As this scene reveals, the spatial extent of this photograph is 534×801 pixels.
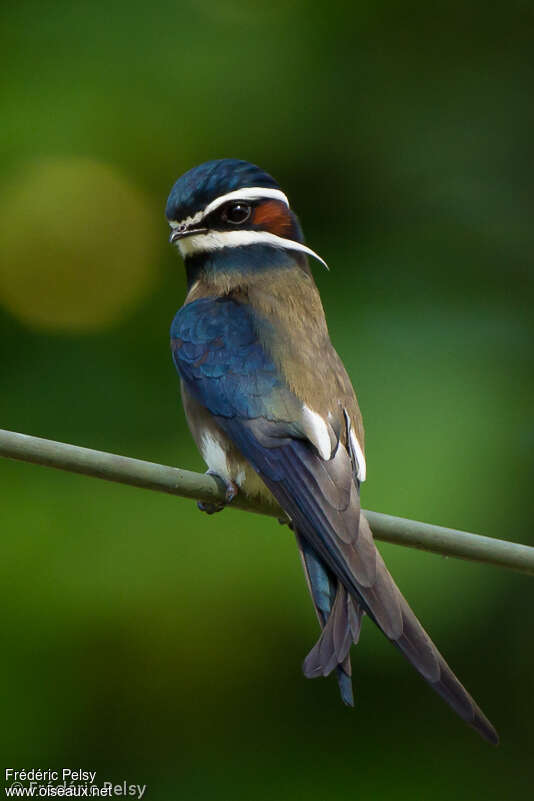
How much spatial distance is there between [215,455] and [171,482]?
0.71m

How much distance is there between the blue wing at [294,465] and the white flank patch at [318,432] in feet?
0.03

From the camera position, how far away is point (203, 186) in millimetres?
2121

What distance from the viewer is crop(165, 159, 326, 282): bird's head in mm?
2135

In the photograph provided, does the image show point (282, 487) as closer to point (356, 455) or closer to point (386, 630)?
point (356, 455)

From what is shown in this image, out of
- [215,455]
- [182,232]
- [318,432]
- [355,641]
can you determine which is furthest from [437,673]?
[182,232]

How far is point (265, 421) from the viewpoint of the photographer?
1836 millimetres

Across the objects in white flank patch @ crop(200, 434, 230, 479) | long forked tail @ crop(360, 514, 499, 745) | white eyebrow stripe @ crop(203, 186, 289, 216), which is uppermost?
white eyebrow stripe @ crop(203, 186, 289, 216)

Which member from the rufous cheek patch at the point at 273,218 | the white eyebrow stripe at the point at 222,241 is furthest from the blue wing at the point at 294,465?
the rufous cheek patch at the point at 273,218

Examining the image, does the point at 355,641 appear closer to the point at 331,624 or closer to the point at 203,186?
the point at 331,624

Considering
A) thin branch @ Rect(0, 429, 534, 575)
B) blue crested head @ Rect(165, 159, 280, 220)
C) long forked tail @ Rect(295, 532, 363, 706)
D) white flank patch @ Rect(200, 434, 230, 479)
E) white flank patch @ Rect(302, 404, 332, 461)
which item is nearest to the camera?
thin branch @ Rect(0, 429, 534, 575)

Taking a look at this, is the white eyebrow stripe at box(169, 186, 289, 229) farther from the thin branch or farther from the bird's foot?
the thin branch

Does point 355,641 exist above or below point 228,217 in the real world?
below

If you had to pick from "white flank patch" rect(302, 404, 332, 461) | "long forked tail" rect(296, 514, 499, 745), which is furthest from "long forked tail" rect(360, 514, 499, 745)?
"white flank patch" rect(302, 404, 332, 461)

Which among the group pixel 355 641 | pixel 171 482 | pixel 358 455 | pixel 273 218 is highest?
pixel 273 218
